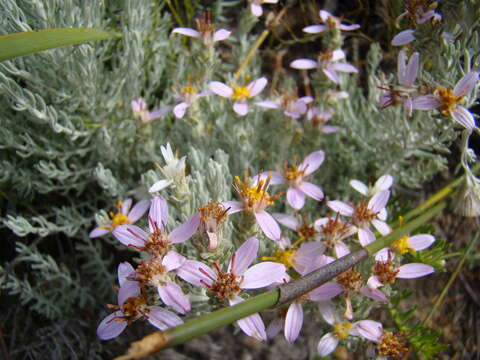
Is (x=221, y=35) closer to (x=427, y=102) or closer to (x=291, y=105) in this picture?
(x=291, y=105)

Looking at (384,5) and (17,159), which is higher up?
(384,5)

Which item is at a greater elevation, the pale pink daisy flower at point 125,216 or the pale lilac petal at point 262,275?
the pale lilac petal at point 262,275

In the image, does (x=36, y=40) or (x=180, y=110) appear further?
(x=180, y=110)

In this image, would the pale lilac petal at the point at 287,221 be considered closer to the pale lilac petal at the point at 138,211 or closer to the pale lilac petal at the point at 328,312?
the pale lilac petal at the point at 328,312

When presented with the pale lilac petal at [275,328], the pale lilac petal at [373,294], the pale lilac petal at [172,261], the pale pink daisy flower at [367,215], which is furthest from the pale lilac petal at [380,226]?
the pale lilac petal at [172,261]

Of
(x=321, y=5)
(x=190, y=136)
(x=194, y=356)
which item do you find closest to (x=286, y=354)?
(x=194, y=356)

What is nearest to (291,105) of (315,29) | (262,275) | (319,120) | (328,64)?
(319,120)

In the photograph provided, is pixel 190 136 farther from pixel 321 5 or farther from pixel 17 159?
pixel 321 5
